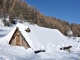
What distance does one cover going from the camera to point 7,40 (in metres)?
24.5

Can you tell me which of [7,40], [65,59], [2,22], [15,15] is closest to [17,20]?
[15,15]

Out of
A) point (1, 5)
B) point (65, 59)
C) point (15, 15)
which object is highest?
point (1, 5)

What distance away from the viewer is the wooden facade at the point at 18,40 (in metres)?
22.6

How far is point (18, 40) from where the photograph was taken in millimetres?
23547

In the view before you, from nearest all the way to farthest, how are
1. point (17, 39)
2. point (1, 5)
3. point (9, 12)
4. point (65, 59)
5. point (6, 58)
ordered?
point (6, 58)
point (65, 59)
point (17, 39)
point (9, 12)
point (1, 5)

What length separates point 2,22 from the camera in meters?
61.2

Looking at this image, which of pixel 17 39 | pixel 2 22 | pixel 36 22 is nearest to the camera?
pixel 17 39

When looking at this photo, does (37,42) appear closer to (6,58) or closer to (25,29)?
(25,29)

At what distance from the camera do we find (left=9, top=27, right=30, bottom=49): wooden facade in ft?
74.3

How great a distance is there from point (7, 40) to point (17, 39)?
1.93m

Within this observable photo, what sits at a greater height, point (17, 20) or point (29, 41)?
point (17, 20)

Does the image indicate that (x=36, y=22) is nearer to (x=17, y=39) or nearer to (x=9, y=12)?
(x=9, y=12)

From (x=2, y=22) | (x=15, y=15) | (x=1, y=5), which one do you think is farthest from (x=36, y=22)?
(x=2, y=22)

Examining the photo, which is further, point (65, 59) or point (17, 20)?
point (17, 20)
